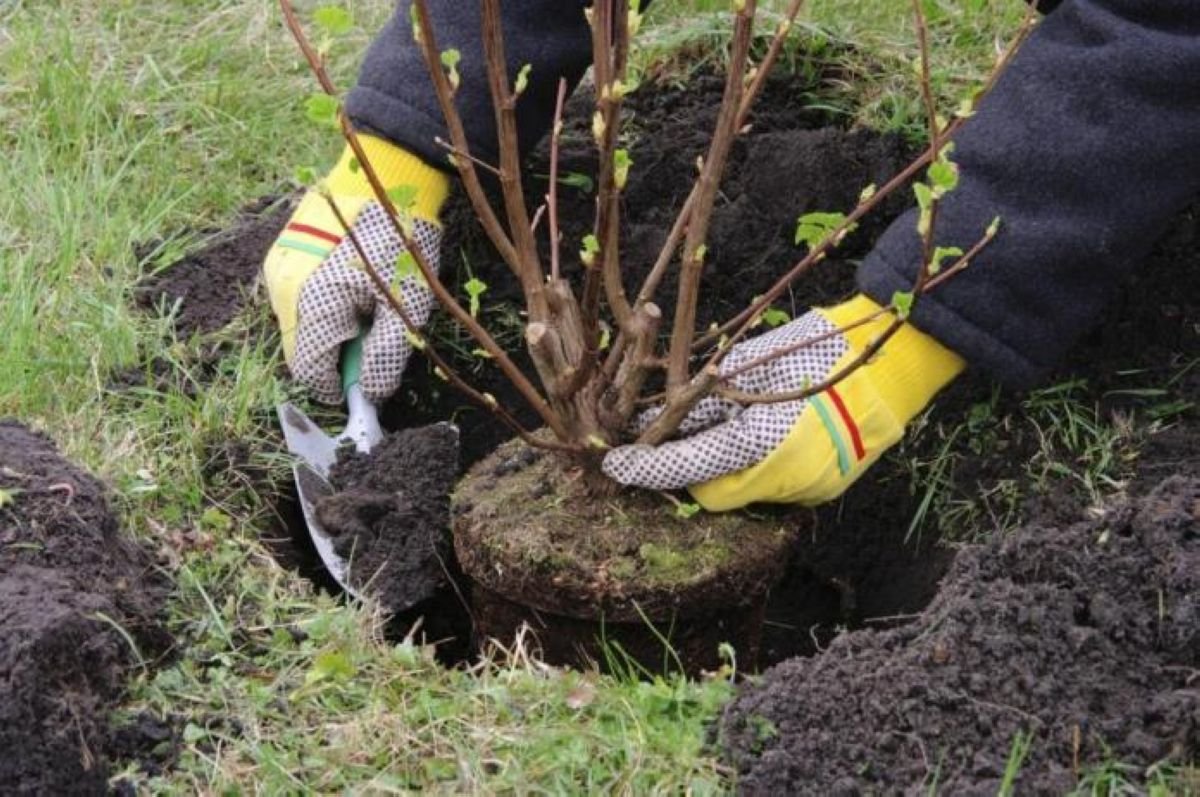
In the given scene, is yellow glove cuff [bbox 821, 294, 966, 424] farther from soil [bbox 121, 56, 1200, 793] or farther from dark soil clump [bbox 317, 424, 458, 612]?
dark soil clump [bbox 317, 424, 458, 612]

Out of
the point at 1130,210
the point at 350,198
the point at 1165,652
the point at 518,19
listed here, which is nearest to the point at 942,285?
the point at 1130,210

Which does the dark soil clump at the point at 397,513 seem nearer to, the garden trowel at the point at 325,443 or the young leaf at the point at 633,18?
the garden trowel at the point at 325,443

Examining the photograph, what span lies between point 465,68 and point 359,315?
43 centimetres

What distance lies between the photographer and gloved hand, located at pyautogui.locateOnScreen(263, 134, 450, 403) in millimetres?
2566

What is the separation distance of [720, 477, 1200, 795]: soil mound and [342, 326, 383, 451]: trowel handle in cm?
93

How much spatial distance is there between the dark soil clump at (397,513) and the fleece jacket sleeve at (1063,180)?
0.76 m

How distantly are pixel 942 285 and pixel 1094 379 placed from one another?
1.43 feet

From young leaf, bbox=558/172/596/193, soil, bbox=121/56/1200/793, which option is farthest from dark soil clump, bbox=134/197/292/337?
young leaf, bbox=558/172/596/193

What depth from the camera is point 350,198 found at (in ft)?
8.75

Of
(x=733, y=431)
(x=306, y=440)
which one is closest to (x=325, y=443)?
(x=306, y=440)

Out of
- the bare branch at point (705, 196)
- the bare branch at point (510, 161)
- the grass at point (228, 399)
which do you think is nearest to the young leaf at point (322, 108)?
the bare branch at point (510, 161)

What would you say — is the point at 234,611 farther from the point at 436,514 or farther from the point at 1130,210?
the point at 1130,210

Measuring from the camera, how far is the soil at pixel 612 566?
7.36ft

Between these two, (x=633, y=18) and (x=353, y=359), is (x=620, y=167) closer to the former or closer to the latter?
(x=633, y=18)
